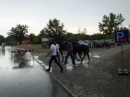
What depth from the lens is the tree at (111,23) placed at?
232ft

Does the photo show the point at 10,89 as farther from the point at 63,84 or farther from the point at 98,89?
Answer: the point at 98,89

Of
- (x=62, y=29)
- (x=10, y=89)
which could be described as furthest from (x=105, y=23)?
(x=10, y=89)

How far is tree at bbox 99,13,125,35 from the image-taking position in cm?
7076

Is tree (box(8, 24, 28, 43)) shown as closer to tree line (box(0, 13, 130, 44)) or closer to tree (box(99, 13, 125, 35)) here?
tree line (box(0, 13, 130, 44))

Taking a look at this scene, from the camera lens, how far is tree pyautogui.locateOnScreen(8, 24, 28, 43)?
419 ft

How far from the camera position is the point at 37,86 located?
6.74 meters

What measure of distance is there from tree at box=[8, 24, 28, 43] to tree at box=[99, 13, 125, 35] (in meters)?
74.2

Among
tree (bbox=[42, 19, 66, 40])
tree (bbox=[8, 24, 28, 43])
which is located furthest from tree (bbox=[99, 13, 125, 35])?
tree (bbox=[8, 24, 28, 43])

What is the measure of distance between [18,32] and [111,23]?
3166 inches

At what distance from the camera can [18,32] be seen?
5044 inches

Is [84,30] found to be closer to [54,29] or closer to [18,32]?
[54,29]

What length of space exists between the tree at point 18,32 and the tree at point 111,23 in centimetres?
7423

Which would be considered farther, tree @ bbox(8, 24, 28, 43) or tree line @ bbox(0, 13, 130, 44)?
tree @ bbox(8, 24, 28, 43)

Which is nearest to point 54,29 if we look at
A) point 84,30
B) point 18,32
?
point 84,30
